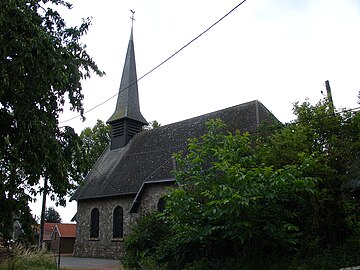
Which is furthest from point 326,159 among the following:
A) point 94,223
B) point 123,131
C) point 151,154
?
point 123,131

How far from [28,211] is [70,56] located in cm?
385

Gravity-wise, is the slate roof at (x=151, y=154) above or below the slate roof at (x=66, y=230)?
above

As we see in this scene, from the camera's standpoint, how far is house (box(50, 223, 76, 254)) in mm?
39825

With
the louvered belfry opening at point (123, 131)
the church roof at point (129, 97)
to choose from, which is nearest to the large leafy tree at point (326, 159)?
the louvered belfry opening at point (123, 131)

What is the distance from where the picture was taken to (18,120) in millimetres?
8289

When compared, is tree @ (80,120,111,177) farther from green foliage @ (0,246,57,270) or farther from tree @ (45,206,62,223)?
tree @ (45,206,62,223)

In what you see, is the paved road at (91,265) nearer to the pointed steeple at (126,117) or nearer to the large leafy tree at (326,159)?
the large leafy tree at (326,159)

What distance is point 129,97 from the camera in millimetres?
30078

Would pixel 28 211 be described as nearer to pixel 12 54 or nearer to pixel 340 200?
pixel 12 54

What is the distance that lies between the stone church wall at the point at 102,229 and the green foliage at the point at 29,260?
941 centimetres

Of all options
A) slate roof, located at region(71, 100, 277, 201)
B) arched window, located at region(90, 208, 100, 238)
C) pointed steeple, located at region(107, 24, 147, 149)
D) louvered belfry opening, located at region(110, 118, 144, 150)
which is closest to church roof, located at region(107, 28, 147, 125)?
pointed steeple, located at region(107, 24, 147, 149)

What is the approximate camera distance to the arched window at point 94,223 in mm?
25656

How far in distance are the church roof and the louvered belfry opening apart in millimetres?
393

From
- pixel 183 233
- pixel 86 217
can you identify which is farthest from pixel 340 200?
pixel 86 217
